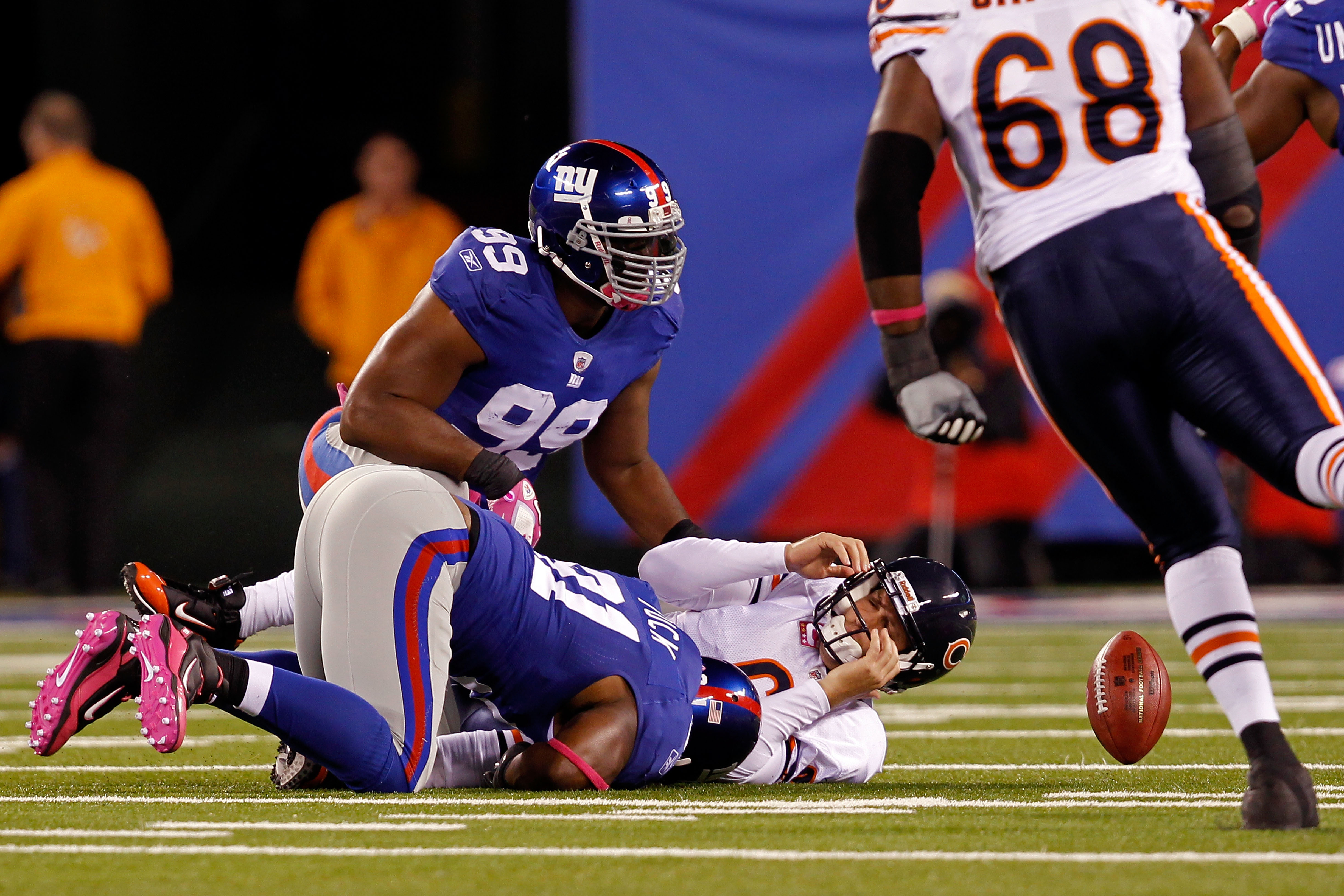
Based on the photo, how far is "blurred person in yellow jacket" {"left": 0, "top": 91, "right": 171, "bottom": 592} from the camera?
888cm

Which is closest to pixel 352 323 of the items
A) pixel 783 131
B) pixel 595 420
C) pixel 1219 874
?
pixel 783 131

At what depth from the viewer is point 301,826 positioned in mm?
2896

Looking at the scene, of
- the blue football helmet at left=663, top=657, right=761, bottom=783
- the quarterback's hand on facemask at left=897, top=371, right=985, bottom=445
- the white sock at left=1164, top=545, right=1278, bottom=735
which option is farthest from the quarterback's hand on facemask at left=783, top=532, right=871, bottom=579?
the white sock at left=1164, top=545, right=1278, bottom=735

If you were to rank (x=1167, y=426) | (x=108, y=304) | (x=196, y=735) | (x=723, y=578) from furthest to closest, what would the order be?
(x=108, y=304)
(x=196, y=735)
(x=723, y=578)
(x=1167, y=426)

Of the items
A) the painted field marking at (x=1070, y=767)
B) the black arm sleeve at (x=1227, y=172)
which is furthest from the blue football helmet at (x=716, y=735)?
the black arm sleeve at (x=1227, y=172)

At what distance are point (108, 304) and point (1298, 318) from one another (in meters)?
5.56

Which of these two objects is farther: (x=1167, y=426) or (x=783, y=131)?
(x=783, y=131)

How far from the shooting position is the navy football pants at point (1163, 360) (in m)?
2.85

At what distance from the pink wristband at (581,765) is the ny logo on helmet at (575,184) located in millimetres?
1141

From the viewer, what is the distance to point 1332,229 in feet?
29.8

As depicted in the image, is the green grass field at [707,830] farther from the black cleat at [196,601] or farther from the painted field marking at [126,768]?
the black cleat at [196,601]

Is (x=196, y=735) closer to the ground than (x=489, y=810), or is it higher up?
closer to the ground

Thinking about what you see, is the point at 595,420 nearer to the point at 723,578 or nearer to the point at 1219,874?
the point at 723,578

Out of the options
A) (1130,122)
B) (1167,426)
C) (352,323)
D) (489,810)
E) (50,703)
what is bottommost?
(352,323)
